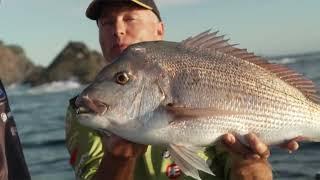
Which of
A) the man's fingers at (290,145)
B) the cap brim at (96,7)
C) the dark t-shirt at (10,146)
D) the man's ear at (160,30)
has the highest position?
the cap brim at (96,7)

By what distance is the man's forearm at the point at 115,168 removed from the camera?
11.2 feet

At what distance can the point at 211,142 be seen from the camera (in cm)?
313

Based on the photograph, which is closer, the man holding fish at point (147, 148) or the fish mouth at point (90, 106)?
the fish mouth at point (90, 106)

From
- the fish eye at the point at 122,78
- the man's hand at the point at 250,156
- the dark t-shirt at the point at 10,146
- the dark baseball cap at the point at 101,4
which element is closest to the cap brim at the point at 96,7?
the dark baseball cap at the point at 101,4

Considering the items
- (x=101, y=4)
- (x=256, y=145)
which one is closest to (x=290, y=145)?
(x=256, y=145)

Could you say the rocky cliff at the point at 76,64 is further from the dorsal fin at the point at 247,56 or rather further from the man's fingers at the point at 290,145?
the man's fingers at the point at 290,145

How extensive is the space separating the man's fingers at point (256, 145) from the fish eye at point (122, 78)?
2.37 ft

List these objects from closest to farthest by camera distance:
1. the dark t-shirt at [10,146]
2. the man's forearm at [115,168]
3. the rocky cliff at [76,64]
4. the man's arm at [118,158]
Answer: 1. the man's arm at [118,158]
2. the man's forearm at [115,168]
3. the dark t-shirt at [10,146]
4. the rocky cliff at [76,64]

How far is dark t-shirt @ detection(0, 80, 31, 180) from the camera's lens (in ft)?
14.2

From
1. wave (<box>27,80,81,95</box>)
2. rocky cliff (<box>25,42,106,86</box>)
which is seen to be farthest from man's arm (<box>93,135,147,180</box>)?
wave (<box>27,80,81,95</box>)

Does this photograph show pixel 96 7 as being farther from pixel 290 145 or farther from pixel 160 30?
pixel 290 145

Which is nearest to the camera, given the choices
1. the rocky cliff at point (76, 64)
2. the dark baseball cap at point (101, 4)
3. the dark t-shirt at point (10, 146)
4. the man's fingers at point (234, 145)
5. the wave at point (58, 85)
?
the man's fingers at point (234, 145)

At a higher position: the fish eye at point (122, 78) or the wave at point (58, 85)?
the fish eye at point (122, 78)

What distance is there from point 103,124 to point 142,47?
0.48 metres
